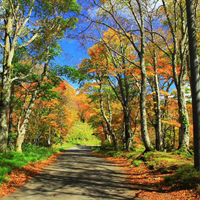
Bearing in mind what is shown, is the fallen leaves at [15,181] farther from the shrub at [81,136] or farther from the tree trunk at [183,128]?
the shrub at [81,136]

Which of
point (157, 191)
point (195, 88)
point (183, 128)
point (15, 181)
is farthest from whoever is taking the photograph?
point (183, 128)

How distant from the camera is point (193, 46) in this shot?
5.23m

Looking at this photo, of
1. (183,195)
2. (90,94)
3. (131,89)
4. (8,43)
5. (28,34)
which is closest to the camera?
(183,195)

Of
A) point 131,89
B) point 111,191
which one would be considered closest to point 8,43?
point 111,191

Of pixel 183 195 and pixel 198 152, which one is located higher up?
pixel 198 152

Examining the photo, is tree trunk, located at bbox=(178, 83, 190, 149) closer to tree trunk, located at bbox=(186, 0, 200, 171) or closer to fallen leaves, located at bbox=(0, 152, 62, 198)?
tree trunk, located at bbox=(186, 0, 200, 171)

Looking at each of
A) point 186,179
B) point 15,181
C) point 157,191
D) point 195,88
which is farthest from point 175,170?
point 15,181

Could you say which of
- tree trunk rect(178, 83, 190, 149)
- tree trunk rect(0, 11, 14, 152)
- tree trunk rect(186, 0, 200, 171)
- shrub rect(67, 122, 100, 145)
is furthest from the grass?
shrub rect(67, 122, 100, 145)

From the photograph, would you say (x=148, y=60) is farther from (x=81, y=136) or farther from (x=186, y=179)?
(x=81, y=136)

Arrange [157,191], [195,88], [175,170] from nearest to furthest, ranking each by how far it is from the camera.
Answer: [157,191]
[195,88]
[175,170]

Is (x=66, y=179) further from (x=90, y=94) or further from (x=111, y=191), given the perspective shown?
(x=90, y=94)

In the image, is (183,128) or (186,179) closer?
(186,179)

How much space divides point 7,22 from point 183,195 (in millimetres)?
12137

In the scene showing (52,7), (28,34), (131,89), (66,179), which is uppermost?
(52,7)
